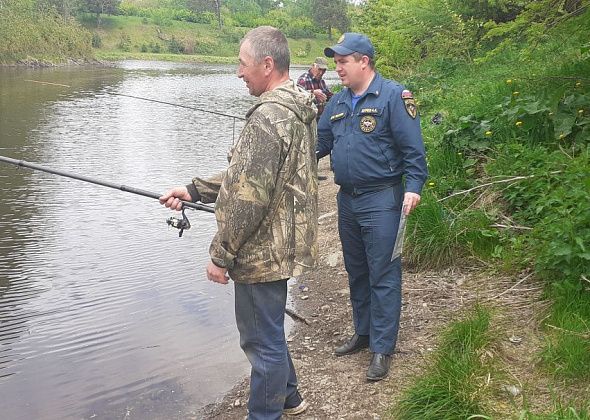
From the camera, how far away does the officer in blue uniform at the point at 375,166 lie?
11.6ft

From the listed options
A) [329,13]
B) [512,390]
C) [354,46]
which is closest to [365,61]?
[354,46]

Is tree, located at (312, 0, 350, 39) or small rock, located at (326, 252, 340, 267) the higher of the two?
tree, located at (312, 0, 350, 39)

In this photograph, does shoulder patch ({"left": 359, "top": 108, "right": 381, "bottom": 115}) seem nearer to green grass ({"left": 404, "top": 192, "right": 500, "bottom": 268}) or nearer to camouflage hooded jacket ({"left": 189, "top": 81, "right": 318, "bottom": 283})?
camouflage hooded jacket ({"left": 189, "top": 81, "right": 318, "bottom": 283})

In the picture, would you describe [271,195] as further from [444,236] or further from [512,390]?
[444,236]

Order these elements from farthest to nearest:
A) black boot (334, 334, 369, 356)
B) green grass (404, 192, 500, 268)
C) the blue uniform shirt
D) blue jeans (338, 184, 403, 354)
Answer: green grass (404, 192, 500, 268), black boot (334, 334, 369, 356), blue jeans (338, 184, 403, 354), the blue uniform shirt

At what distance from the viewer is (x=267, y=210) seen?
2.80 m

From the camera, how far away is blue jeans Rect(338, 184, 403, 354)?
11.9ft

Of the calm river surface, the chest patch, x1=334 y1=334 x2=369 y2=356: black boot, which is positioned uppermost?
the chest patch

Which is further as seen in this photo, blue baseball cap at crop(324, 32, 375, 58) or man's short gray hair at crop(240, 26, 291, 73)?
blue baseball cap at crop(324, 32, 375, 58)

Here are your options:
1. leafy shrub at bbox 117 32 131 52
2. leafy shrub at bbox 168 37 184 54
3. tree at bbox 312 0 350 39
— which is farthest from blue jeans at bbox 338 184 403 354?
tree at bbox 312 0 350 39

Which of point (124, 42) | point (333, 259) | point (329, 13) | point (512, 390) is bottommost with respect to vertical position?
point (333, 259)

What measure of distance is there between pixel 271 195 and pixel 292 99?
43 centimetres

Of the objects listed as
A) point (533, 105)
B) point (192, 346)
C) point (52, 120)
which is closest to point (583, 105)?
point (533, 105)

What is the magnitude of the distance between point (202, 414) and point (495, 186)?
115 inches
